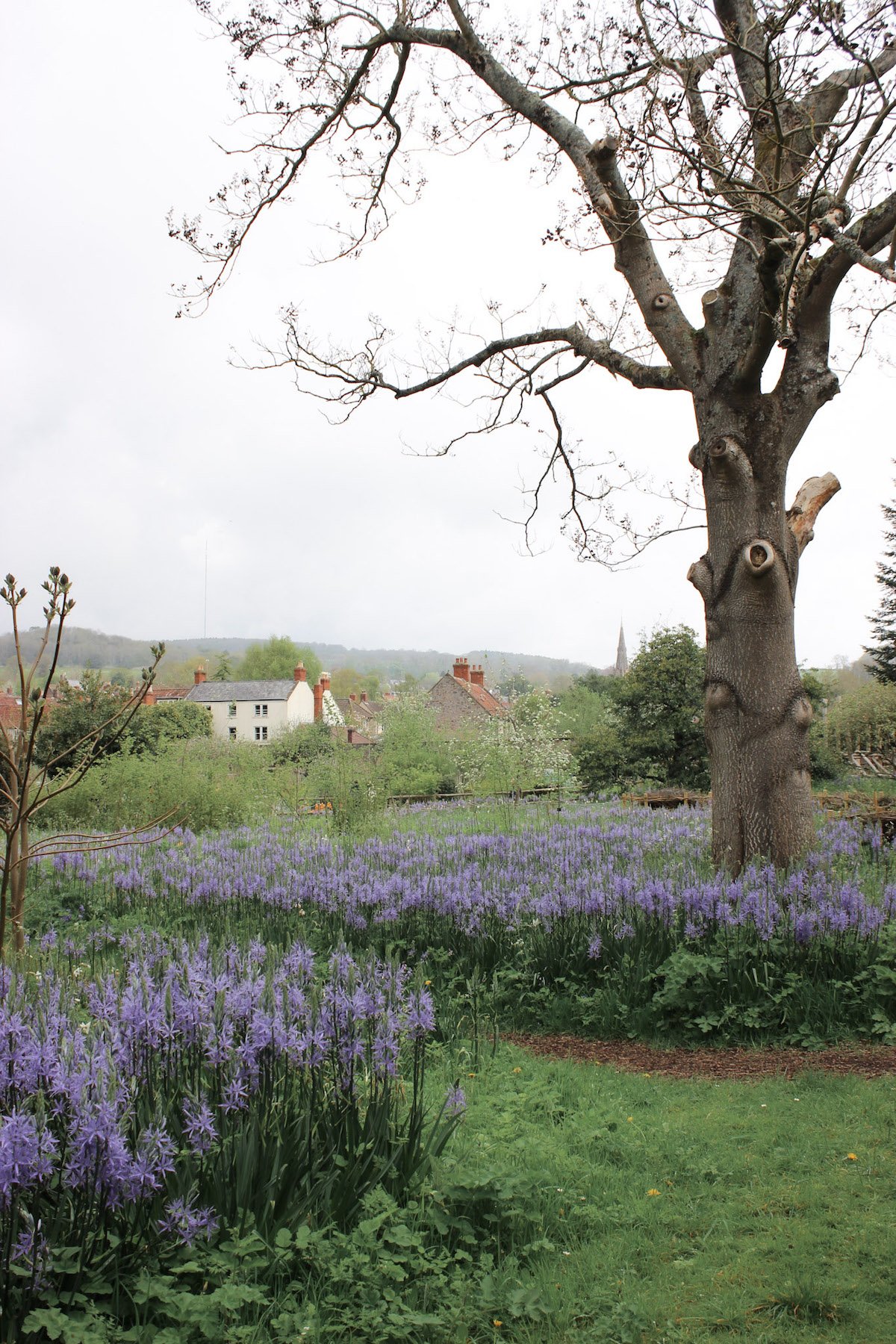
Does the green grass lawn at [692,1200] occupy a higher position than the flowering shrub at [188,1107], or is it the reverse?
the flowering shrub at [188,1107]

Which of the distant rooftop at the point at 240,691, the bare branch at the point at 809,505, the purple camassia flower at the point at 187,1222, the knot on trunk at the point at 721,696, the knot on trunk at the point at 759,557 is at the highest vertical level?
the distant rooftop at the point at 240,691

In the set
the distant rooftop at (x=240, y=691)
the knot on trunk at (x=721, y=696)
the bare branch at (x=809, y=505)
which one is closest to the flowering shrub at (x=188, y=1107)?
the knot on trunk at (x=721, y=696)

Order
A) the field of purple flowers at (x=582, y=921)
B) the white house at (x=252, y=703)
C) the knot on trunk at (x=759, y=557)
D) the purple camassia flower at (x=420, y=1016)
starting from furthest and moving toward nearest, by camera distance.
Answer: the white house at (x=252, y=703), the knot on trunk at (x=759, y=557), the field of purple flowers at (x=582, y=921), the purple camassia flower at (x=420, y=1016)

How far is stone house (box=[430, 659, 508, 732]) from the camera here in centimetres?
5581

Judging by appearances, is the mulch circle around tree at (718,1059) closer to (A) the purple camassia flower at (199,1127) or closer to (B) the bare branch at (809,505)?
(A) the purple camassia flower at (199,1127)

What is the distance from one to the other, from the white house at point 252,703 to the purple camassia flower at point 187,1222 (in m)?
73.0

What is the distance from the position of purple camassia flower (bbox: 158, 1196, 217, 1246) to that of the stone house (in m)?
50.0

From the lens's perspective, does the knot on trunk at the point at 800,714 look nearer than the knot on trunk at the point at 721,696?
Yes

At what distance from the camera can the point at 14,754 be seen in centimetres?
451

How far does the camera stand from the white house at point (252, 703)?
7606 centimetres

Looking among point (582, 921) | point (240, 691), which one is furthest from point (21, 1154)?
point (240, 691)

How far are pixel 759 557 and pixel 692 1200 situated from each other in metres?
5.53

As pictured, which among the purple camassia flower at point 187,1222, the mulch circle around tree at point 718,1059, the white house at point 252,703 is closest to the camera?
the purple camassia flower at point 187,1222

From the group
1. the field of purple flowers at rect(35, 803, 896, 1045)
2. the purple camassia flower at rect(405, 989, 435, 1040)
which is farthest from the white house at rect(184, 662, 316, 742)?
the purple camassia flower at rect(405, 989, 435, 1040)
